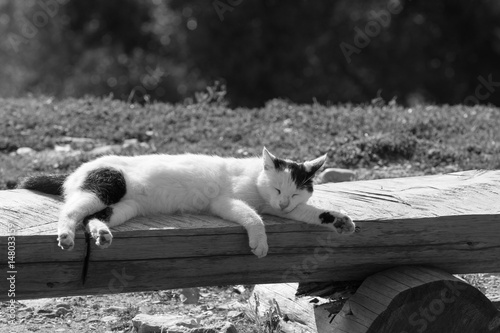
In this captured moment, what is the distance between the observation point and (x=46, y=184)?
16.5 feet

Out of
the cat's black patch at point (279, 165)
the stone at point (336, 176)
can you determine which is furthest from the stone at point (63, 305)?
the stone at point (336, 176)

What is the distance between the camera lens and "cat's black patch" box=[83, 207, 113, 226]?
4.39 metres

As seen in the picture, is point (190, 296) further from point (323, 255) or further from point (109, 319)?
point (323, 255)

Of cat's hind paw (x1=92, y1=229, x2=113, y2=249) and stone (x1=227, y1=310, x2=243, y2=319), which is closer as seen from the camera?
cat's hind paw (x1=92, y1=229, x2=113, y2=249)

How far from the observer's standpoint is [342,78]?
21656mm

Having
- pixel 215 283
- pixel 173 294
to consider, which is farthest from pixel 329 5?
pixel 215 283

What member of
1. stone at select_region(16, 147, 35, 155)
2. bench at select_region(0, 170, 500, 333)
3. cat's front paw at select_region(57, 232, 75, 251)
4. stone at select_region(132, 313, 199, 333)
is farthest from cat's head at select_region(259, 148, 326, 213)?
stone at select_region(16, 147, 35, 155)

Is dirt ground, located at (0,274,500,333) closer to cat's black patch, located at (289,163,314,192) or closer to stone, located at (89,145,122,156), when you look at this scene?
cat's black patch, located at (289,163,314,192)

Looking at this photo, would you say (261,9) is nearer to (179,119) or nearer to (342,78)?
(342,78)

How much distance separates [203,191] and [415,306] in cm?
144

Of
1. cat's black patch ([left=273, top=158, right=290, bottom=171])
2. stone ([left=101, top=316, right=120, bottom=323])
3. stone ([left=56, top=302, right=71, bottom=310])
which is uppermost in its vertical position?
cat's black patch ([left=273, top=158, right=290, bottom=171])

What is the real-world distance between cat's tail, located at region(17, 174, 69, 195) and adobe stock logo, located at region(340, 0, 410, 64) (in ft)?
53.4

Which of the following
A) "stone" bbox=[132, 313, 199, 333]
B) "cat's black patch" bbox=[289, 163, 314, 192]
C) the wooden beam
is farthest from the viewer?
"stone" bbox=[132, 313, 199, 333]

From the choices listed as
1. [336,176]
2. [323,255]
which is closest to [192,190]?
[323,255]
